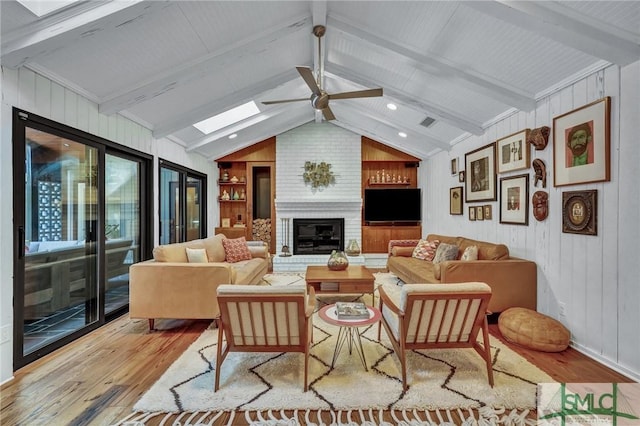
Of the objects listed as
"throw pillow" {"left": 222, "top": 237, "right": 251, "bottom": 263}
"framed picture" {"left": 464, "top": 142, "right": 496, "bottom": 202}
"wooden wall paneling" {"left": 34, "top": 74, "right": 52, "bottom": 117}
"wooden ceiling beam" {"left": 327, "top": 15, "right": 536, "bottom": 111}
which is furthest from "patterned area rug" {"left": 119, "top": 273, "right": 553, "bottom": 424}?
"wooden ceiling beam" {"left": 327, "top": 15, "right": 536, "bottom": 111}

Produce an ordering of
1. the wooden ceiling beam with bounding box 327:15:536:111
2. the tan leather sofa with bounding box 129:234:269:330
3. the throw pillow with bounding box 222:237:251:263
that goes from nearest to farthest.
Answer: the tan leather sofa with bounding box 129:234:269:330
the wooden ceiling beam with bounding box 327:15:536:111
the throw pillow with bounding box 222:237:251:263

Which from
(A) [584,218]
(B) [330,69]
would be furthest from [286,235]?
(A) [584,218]

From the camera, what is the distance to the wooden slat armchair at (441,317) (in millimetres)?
2014

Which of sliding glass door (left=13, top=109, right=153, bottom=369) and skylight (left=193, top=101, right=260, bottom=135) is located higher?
skylight (left=193, top=101, right=260, bottom=135)

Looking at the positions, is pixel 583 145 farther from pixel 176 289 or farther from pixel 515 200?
pixel 176 289

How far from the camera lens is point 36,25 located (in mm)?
2139

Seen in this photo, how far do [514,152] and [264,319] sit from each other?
3544mm

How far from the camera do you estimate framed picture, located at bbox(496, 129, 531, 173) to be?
11.1ft

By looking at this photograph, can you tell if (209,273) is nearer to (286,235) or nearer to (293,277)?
(293,277)

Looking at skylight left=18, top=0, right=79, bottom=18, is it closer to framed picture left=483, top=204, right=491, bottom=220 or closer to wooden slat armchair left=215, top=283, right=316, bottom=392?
wooden slat armchair left=215, top=283, right=316, bottom=392

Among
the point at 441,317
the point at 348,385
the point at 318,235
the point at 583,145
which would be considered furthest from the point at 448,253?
the point at 318,235

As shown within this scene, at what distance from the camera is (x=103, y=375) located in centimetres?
230

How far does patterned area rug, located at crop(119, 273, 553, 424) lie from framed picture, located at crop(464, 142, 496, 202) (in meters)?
2.33

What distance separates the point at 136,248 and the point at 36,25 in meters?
2.81
